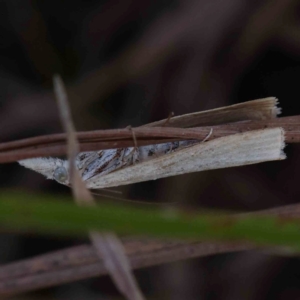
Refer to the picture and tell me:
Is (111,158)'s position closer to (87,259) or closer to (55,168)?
(55,168)

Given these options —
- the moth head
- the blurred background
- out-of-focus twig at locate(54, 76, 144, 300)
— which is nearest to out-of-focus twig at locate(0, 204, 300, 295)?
out-of-focus twig at locate(54, 76, 144, 300)

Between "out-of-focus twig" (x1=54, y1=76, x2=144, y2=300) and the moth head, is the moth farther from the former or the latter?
"out-of-focus twig" (x1=54, y1=76, x2=144, y2=300)

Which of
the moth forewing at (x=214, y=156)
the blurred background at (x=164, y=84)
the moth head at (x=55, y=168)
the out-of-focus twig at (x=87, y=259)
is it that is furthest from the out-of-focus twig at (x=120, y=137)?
the blurred background at (x=164, y=84)

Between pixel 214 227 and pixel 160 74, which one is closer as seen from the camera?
pixel 214 227

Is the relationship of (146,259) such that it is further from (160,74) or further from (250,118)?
(160,74)

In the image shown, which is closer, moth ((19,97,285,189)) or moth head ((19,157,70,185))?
moth ((19,97,285,189))

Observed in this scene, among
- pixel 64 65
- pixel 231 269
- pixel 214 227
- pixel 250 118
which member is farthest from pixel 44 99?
pixel 214 227

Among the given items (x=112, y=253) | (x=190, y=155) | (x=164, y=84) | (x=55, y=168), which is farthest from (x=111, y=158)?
(x=164, y=84)
